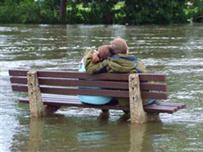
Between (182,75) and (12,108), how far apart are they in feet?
19.7

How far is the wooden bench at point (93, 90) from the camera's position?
32.0 feet

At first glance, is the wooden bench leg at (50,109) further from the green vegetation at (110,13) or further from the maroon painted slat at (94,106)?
the green vegetation at (110,13)

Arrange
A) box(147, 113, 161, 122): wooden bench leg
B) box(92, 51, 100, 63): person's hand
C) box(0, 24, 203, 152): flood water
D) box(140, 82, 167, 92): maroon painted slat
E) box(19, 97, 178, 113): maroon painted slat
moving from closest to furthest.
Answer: box(0, 24, 203, 152): flood water
box(140, 82, 167, 92): maroon painted slat
box(19, 97, 178, 113): maroon painted slat
box(92, 51, 100, 63): person's hand
box(147, 113, 161, 122): wooden bench leg

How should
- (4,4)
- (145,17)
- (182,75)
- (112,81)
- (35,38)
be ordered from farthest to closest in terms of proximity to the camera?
1. (4,4)
2. (145,17)
3. (35,38)
4. (182,75)
5. (112,81)

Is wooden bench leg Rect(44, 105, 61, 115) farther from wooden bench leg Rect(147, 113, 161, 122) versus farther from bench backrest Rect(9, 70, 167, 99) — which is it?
wooden bench leg Rect(147, 113, 161, 122)

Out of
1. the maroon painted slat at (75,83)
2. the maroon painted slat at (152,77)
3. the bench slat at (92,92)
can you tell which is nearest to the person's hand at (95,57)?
the maroon painted slat at (75,83)

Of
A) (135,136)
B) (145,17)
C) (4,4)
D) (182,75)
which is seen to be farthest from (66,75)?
(4,4)

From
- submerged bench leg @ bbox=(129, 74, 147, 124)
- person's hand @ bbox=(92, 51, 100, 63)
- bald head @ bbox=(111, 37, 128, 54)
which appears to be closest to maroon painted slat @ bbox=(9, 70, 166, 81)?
submerged bench leg @ bbox=(129, 74, 147, 124)

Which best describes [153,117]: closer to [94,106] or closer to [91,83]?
[94,106]

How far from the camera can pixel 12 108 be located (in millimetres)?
12031

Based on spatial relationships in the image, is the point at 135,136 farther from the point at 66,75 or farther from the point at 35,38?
the point at 35,38

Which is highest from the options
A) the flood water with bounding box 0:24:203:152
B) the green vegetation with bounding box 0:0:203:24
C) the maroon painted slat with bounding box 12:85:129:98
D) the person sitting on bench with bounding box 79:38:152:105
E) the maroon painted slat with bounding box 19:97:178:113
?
the person sitting on bench with bounding box 79:38:152:105

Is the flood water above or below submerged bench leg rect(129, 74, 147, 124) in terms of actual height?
below

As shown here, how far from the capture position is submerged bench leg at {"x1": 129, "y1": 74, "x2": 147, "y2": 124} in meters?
9.70
